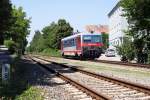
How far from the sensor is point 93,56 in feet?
155

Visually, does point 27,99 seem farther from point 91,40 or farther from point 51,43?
point 51,43

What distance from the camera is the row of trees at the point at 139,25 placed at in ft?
121

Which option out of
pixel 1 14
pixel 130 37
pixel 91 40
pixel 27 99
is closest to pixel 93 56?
pixel 91 40

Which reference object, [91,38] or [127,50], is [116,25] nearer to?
[91,38]

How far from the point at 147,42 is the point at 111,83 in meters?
21.3

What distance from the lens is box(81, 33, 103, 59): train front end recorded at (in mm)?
46406

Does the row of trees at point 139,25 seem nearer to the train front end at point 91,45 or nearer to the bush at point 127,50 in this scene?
the bush at point 127,50

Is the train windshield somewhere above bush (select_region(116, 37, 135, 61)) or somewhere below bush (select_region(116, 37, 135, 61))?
above

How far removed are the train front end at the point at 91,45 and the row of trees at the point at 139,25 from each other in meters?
7.44

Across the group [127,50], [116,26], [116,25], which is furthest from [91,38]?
[116,25]

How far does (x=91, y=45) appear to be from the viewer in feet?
154

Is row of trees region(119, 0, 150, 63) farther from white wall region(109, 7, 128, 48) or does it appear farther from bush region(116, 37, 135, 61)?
white wall region(109, 7, 128, 48)

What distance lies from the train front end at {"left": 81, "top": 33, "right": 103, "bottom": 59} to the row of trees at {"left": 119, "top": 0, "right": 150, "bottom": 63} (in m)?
7.44

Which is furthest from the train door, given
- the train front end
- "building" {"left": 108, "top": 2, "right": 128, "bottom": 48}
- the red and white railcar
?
"building" {"left": 108, "top": 2, "right": 128, "bottom": 48}
